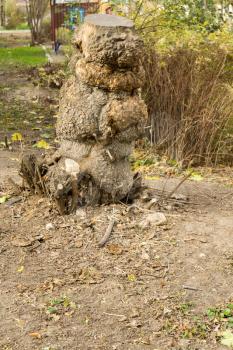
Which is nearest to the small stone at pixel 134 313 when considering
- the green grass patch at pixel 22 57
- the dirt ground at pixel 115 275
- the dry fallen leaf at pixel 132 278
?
the dirt ground at pixel 115 275

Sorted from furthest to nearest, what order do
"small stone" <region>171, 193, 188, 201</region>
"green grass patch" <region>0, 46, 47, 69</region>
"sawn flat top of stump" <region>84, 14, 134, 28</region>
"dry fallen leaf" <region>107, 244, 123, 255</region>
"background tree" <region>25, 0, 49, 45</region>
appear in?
"background tree" <region>25, 0, 49, 45</region>, "green grass patch" <region>0, 46, 47, 69</region>, "small stone" <region>171, 193, 188, 201</region>, "sawn flat top of stump" <region>84, 14, 134, 28</region>, "dry fallen leaf" <region>107, 244, 123, 255</region>

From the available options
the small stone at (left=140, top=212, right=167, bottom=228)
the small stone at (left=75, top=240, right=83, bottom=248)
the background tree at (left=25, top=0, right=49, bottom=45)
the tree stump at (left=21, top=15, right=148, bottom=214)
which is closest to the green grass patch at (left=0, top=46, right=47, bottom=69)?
the background tree at (left=25, top=0, right=49, bottom=45)

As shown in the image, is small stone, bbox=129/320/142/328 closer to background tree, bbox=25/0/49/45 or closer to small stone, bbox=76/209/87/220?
small stone, bbox=76/209/87/220

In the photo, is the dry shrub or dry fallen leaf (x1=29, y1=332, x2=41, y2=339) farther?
the dry shrub

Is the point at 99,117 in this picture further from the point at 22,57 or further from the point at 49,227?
the point at 22,57

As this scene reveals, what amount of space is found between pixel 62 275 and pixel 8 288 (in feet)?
1.19

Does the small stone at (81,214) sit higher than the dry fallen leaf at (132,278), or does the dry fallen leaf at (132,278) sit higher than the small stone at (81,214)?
the small stone at (81,214)

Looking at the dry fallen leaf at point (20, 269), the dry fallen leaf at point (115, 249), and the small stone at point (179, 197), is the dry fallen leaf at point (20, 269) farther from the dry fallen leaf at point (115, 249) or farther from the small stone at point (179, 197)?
the small stone at point (179, 197)

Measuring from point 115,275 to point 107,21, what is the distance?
1.83 meters

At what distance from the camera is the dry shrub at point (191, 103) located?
7348 millimetres

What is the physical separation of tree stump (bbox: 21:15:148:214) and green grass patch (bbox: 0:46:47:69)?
10454 mm

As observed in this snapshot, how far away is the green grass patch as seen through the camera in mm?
15570

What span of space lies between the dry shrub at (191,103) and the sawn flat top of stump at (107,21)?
254cm

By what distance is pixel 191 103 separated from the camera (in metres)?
7.35
